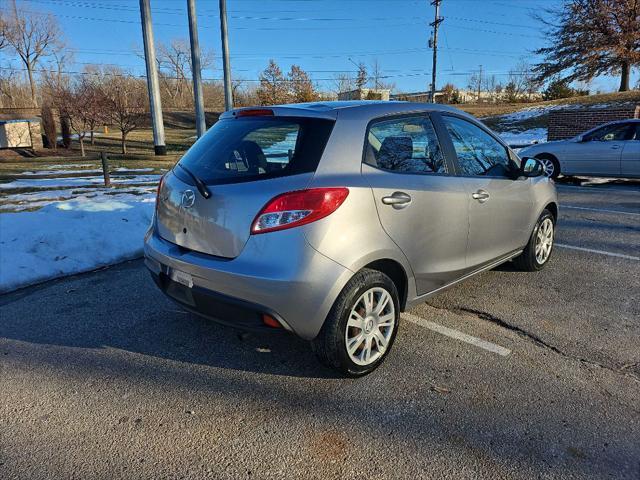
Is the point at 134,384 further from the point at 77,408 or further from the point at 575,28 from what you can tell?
the point at 575,28

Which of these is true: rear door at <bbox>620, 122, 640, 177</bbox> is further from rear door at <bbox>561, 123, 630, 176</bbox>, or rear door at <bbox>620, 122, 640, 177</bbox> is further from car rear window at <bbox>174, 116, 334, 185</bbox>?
car rear window at <bbox>174, 116, 334, 185</bbox>

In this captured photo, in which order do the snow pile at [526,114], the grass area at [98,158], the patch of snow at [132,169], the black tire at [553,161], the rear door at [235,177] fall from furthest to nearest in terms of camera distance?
the snow pile at [526,114]
the grass area at [98,158]
the patch of snow at [132,169]
the black tire at [553,161]
the rear door at [235,177]

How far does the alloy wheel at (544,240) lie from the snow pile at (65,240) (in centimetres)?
433

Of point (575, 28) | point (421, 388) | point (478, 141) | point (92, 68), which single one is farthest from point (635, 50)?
point (92, 68)

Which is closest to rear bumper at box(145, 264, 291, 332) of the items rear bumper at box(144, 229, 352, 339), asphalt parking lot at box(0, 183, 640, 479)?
rear bumper at box(144, 229, 352, 339)

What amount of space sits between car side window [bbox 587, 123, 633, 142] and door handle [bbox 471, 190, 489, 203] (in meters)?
9.11

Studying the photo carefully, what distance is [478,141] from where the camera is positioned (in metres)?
3.93

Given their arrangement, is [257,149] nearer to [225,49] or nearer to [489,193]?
[489,193]

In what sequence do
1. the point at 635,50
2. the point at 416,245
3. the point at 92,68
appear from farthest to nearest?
the point at 92,68
the point at 635,50
the point at 416,245

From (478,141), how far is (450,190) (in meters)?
0.85

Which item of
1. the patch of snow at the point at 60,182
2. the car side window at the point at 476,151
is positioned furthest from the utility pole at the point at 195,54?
the car side window at the point at 476,151

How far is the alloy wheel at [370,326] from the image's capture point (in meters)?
2.83

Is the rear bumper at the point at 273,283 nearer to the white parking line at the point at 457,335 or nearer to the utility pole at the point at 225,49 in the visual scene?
the white parking line at the point at 457,335

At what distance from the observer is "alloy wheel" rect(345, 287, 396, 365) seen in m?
2.83
